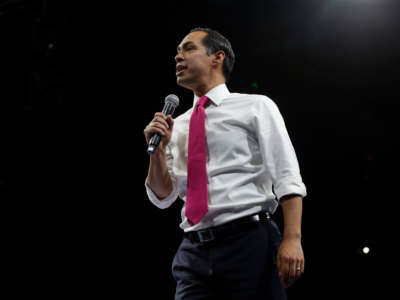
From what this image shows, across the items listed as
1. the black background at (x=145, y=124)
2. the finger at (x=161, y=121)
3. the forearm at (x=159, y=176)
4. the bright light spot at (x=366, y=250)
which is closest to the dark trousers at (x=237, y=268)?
the forearm at (x=159, y=176)

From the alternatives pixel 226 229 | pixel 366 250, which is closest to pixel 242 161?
pixel 226 229

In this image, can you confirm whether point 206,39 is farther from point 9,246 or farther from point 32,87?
point 9,246

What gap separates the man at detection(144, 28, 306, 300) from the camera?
42.4 inches

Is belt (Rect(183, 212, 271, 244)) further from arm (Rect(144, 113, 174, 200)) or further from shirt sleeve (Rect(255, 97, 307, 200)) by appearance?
arm (Rect(144, 113, 174, 200))

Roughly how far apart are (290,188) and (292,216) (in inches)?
3.0

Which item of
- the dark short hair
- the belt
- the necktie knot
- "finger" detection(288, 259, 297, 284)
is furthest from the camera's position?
the dark short hair

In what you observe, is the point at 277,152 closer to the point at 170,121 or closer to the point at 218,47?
the point at 170,121

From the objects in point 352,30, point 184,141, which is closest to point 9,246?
point 184,141

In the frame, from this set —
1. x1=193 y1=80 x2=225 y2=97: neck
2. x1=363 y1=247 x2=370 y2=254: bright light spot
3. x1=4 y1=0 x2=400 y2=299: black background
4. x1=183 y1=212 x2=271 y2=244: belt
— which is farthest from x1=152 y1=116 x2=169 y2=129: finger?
x1=363 y1=247 x2=370 y2=254: bright light spot

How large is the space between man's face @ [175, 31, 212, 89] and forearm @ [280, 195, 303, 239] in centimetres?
58

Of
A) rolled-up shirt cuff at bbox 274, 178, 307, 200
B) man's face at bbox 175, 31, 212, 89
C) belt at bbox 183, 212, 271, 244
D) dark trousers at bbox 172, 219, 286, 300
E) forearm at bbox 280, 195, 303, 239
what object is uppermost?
man's face at bbox 175, 31, 212, 89

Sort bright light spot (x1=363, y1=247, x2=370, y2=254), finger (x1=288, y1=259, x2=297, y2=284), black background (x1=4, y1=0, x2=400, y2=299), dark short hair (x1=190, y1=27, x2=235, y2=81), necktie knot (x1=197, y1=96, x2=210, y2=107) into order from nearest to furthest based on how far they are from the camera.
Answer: finger (x1=288, y1=259, x2=297, y2=284) → necktie knot (x1=197, y1=96, x2=210, y2=107) → dark short hair (x1=190, y1=27, x2=235, y2=81) → black background (x1=4, y1=0, x2=400, y2=299) → bright light spot (x1=363, y1=247, x2=370, y2=254)

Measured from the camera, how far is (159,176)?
4.35 ft

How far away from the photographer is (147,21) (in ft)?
10.0
